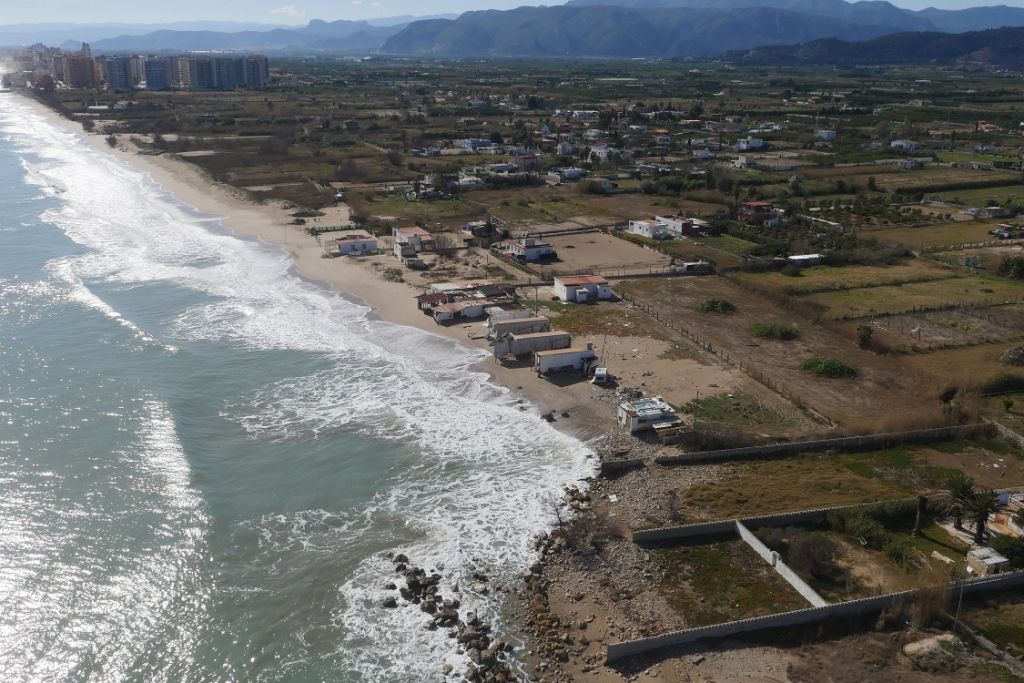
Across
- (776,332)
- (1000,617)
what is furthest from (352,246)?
(1000,617)

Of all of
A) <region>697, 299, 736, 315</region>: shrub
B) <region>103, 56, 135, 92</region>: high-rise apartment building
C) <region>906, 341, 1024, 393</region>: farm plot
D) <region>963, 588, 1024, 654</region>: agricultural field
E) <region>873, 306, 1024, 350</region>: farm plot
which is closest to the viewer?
<region>963, 588, 1024, 654</region>: agricultural field

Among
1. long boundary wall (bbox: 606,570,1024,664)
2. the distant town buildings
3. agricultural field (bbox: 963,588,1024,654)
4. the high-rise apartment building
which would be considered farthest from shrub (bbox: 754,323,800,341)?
the high-rise apartment building

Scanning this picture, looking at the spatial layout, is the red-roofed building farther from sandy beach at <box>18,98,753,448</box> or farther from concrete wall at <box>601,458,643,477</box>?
concrete wall at <box>601,458,643,477</box>

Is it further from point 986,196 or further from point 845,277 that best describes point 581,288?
point 986,196

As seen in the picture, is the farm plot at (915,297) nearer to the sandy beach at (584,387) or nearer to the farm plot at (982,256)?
the farm plot at (982,256)

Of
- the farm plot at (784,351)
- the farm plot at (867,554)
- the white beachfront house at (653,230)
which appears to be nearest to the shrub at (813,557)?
the farm plot at (867,554)

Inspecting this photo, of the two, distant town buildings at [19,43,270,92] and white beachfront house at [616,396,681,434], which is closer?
white beachfront house at [616,396,681,434]
